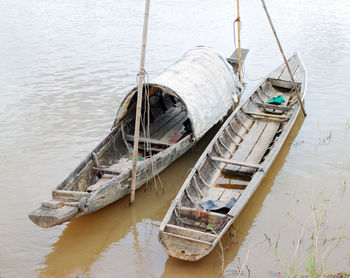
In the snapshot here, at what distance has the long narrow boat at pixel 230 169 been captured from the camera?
4.66 meters

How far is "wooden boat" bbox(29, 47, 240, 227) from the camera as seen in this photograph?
522cm

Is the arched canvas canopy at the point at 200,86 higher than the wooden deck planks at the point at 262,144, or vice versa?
the arched canvas canopy at the point at 200,86

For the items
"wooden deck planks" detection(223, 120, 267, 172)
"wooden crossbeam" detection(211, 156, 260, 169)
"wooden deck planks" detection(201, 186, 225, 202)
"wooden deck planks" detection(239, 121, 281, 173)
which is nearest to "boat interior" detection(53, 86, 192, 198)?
"wooden crossbeam" detection(211, 156, 260, 169)

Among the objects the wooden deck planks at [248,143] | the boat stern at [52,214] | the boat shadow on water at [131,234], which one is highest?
the boat stern at [52,214]

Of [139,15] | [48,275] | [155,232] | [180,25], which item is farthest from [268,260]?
[139,15]

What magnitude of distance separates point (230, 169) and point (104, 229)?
7.18ft

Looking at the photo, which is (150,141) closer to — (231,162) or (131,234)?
(231,162)

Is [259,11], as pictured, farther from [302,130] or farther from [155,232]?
[155,232]

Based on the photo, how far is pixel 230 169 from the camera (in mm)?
6562

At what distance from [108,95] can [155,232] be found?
5.09m

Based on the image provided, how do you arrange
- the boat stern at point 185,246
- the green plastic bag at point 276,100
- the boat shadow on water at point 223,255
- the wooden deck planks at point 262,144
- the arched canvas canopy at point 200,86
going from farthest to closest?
the green plastic bag at point 276,100 < the arched canvas canopy at point 200,86 < the wooden deck planks at point 262,144 < the boat shadow on water at point 223,255 < the boat stern at point 185,246

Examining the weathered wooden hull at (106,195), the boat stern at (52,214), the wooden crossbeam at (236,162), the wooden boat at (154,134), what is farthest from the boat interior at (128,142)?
the wooden crossbeam at (236,162)

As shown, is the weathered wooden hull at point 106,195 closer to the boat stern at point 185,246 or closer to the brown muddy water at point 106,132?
the brown muddy water at point 106,132

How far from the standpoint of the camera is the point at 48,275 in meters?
4.79
